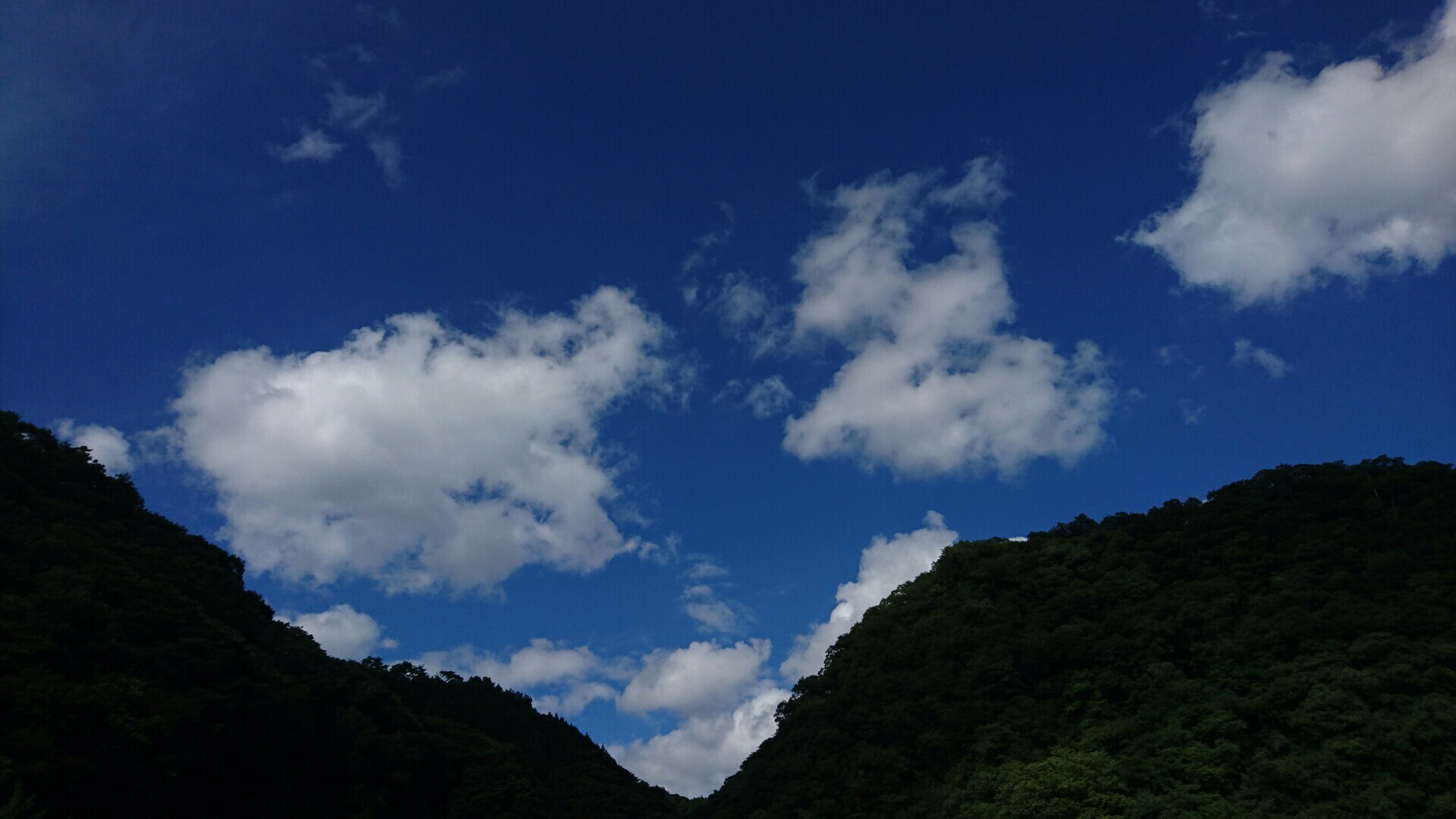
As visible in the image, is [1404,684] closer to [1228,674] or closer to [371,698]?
[1228,674]

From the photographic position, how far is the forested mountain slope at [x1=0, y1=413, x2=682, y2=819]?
25.5 metres

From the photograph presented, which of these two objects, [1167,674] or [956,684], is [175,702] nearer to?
[956,684]

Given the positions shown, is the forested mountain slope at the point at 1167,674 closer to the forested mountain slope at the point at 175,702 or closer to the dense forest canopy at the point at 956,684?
the dense forest canopy at the point at 956,684

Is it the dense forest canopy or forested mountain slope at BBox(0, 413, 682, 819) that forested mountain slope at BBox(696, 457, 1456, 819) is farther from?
forested mountain slope at BBox(0, 413, 682, 819)

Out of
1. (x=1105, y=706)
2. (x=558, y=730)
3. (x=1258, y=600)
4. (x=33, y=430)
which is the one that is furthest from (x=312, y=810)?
(x=1258, y=600)

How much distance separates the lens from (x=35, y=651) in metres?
26.0

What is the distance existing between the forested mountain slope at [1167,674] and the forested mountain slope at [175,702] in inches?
637

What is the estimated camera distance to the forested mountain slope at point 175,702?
25500 millimetres

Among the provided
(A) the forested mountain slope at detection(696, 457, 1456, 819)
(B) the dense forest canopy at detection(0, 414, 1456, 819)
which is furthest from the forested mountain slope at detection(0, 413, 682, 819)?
(A) the forested mountain slope at detection(696, 457, 1456, 819)

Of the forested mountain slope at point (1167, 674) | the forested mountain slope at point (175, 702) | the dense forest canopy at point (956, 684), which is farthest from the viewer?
the forested mountain slope at point (1167, 674)

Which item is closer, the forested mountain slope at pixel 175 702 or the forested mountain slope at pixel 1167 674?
the forested mountain slope at pixel 175 702

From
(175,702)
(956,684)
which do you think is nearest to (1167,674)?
(956,684)

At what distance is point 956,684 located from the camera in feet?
139

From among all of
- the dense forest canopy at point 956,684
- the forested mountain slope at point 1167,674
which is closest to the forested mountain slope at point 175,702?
the dense forest canopy at point 956,684
